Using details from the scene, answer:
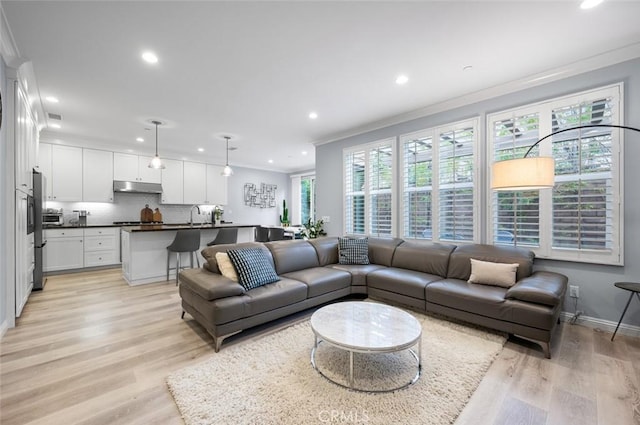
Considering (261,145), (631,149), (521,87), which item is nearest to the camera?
(631,149)

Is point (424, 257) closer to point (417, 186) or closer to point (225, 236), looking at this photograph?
point (417, 186)

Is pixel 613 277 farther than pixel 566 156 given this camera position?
No

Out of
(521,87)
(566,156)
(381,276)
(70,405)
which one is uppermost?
(521,87)

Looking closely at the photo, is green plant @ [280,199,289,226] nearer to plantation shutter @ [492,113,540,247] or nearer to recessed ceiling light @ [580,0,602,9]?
plantation shutter @ [492,113,540,247]

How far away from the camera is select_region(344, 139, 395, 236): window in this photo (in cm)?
471

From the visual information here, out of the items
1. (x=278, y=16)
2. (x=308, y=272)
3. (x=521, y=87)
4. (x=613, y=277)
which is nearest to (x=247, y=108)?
(x=278, y=16)

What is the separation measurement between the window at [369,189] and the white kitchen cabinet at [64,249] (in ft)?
17.8

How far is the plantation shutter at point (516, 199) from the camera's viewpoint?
10.6ft

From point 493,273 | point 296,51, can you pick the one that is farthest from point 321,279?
point 296,51

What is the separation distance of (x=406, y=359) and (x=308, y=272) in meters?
1.64

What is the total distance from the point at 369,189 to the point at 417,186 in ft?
3.08

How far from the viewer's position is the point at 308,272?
3.58 m

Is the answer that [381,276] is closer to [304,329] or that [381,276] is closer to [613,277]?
[304,329]

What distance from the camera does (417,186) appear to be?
4289mm
